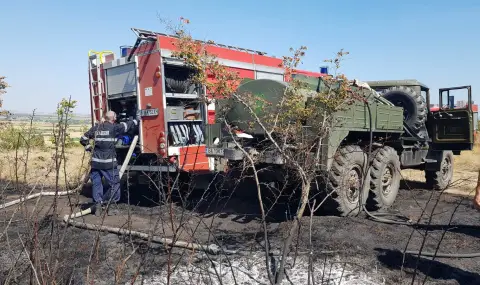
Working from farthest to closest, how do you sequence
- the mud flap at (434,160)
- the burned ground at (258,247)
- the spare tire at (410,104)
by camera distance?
1. the mud flap at (434,160)
2. the spare tire at (410,104)
3. the burned ground at (258,247)

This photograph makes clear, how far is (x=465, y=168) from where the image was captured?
50.0ft

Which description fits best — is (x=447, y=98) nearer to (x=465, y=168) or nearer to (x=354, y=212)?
(x=354, y=212)

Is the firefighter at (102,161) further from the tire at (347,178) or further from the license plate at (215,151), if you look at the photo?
the tire at (347,178)

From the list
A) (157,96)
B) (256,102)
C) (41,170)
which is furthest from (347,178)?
(41,170)

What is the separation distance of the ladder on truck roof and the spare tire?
19.3 feet

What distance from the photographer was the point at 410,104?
7773 mm

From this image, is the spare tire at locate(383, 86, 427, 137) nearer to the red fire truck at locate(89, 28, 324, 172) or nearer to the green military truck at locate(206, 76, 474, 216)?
the green military truck at locate(206, 76, 474, 216)

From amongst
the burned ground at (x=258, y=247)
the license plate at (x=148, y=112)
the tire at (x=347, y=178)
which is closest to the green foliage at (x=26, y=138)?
Answer: the burned ground at (x=258, y=247)

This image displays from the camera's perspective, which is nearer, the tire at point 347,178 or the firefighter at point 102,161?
the tire at point 347,178

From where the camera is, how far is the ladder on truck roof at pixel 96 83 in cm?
789

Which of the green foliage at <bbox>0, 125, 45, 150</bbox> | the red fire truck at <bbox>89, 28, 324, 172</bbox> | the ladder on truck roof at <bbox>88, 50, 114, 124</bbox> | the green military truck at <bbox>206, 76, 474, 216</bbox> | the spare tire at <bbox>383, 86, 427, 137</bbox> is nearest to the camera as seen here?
the green foliage at <bbox>0, 125, 45, 150</bbox>

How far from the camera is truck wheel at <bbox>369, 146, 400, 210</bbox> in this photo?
6125mm

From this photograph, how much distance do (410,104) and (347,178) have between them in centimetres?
327

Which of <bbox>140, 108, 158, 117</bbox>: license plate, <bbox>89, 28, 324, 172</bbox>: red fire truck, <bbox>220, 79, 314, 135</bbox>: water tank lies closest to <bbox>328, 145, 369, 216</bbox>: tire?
<bbox>220, 79, 314, 135</bbox>: water tank
